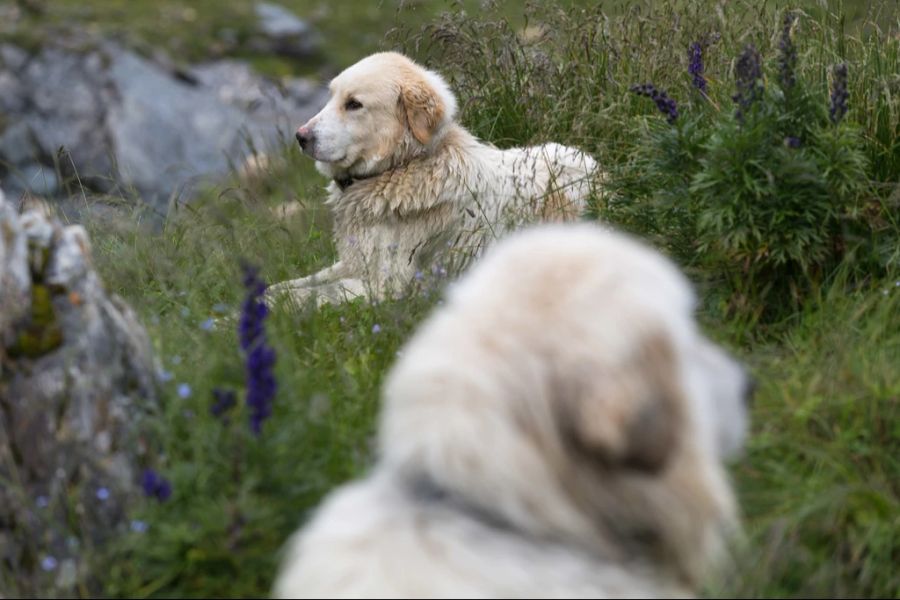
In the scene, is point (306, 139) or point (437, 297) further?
point (306, 139)

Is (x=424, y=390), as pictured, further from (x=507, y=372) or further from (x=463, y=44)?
(x=463, y=44)

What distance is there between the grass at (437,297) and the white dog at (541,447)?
66cm

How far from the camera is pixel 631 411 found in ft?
7.09

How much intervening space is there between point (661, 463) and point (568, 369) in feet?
0.83

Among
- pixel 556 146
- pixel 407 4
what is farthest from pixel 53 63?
pixel 556 146

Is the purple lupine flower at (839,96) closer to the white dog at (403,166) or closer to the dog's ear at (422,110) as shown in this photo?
the white dog at (403,166)

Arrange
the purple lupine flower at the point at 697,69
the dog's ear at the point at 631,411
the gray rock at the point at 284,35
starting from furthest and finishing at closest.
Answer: the gray rock at the point at 284,35, the purple lupine flower at the point at 697,69, the dog's ear at the point at 631,411

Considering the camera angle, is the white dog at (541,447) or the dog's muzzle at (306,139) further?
the dog's muzzle at (306,139)

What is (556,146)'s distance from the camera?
5883 millimetres

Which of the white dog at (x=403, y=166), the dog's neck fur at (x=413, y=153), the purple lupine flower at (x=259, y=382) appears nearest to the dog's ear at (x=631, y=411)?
the purple lupine flower at (x=259, y=382)

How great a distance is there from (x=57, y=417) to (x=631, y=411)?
1.58 metres

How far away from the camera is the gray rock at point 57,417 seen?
2975 mm

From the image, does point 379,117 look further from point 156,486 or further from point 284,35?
point 284,35

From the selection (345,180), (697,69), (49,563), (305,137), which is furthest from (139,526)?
(345,180)
